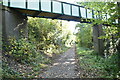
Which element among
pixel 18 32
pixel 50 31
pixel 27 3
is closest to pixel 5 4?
pixel 27 3

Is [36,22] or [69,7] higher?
[69,7]

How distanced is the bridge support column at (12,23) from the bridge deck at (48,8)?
0.46m

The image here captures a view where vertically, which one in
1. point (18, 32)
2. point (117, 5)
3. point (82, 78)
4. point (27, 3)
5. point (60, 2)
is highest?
point (60, 2)

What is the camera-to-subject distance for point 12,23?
928 cm

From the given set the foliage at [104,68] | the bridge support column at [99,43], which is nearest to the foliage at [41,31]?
the bridge support column at [99,43]

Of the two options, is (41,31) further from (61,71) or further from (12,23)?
(61,71)

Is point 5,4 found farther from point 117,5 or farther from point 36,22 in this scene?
point 117,5

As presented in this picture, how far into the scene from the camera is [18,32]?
10.1 meters

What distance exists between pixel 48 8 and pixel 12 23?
3.41 m

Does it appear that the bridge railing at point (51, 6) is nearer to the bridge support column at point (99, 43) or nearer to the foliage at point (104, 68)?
the bridge support column at point (99, 43)

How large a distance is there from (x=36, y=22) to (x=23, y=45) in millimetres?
5576

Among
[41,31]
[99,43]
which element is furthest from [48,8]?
[99,43]

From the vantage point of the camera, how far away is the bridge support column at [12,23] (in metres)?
8.36

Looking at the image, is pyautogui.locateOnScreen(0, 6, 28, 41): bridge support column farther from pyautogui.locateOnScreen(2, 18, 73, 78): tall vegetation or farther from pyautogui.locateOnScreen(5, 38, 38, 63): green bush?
pyautogui.locateOnScreen(5, 38, 38, 63): green bush
